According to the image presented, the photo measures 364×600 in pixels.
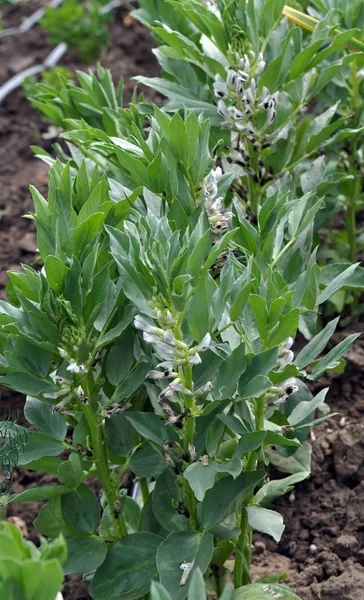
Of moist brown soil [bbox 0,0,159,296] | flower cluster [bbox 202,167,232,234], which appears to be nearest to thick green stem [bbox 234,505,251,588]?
flower cluster [bbox 202,167,232,234]

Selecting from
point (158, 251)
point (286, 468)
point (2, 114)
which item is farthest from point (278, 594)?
point (2, 114)

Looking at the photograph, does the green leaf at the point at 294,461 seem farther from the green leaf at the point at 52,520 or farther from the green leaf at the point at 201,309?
the green leaf at the point at 201,309

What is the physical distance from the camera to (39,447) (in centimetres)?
182

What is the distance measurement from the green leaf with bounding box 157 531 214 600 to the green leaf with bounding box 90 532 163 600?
10cm

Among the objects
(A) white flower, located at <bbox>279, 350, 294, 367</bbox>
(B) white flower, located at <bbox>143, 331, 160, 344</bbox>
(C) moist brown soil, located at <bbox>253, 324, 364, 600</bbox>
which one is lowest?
(C) moist brown soil, located at <bbox>253, 324, 364, 600</bbox>

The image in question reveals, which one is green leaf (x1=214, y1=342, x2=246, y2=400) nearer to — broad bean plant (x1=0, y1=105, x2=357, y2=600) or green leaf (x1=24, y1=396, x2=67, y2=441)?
broad bean plant (x1=0, y1=105, x2=357, y2=600)

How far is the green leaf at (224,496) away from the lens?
1758 millimetres

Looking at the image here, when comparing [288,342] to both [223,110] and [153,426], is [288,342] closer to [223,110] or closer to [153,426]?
[153,426]

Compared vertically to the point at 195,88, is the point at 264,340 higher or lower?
lower

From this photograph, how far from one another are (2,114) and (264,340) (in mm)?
3706

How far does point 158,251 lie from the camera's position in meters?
1.56

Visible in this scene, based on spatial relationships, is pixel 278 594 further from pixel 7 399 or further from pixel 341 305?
pixel 7 399

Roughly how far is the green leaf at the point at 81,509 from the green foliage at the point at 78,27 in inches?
155

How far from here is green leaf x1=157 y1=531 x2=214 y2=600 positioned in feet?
5.65
